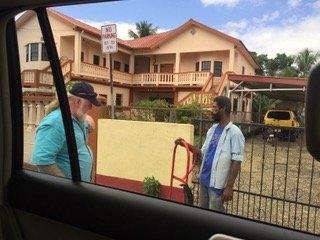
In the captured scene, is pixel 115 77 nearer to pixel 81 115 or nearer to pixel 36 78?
pixel 36 78

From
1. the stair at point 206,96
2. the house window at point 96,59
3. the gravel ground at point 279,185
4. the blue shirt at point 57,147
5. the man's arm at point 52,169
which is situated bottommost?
the gravel ground at point 279,185

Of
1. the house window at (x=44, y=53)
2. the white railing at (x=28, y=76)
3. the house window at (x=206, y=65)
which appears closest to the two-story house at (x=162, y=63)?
the house window at (x=206, y=65)

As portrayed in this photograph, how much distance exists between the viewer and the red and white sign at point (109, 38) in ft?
12.1

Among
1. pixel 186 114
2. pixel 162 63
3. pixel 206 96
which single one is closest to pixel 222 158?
pixel 186 114

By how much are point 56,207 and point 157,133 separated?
11.5 ft

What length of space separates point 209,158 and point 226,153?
7.0 inches

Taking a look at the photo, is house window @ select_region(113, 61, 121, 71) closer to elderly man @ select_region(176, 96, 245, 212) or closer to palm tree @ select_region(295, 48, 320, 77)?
elderly man @ select_region(176, 96, 245, 212)

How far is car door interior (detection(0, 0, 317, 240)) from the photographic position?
5.73ft

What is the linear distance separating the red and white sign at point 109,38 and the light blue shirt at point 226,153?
1229mm

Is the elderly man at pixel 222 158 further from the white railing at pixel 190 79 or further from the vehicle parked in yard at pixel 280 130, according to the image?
the white railing at pixel 190 79

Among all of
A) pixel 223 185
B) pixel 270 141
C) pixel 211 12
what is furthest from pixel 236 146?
pixel 211 12

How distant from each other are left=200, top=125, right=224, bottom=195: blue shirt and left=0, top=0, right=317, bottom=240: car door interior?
1.64m

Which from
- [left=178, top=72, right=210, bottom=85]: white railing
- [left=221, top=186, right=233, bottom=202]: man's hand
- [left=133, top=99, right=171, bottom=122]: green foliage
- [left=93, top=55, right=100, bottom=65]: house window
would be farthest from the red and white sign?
[left=178, top=72, right=210, bottom=85]: white railing

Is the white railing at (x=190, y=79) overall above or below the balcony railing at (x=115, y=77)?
above
